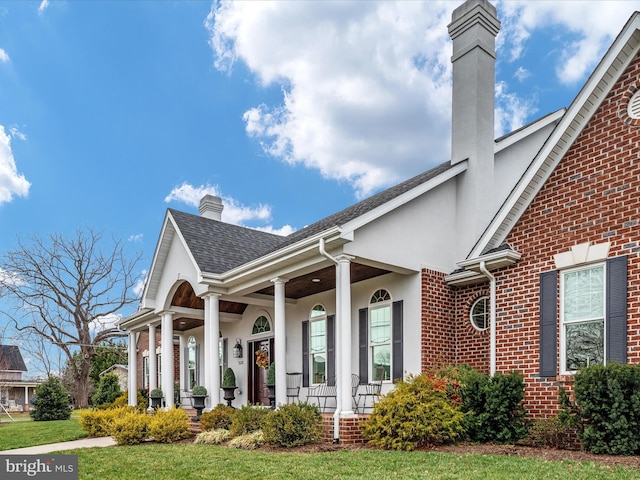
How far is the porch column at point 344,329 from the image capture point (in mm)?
10391

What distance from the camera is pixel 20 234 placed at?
3231 cm

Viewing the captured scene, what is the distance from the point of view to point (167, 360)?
15.8 metres

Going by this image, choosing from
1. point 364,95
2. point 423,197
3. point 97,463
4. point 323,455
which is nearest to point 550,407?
point 323,455

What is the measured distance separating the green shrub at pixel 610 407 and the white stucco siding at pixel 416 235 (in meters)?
4.20

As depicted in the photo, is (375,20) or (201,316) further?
(201,316)

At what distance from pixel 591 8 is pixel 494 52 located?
2.26 m

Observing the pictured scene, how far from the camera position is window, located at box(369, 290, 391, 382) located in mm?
12102

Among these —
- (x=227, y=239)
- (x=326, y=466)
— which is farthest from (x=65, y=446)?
(x=326, y=466)

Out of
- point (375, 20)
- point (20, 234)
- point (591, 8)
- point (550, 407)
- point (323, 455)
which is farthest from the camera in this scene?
point (20, 234)

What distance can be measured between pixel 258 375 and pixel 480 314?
7.43 metres

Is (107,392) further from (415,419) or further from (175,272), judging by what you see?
(415,419)

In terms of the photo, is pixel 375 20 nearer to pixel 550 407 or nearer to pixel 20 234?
pixel 550 407

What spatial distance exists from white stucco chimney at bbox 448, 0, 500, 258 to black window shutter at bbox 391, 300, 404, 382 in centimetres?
184

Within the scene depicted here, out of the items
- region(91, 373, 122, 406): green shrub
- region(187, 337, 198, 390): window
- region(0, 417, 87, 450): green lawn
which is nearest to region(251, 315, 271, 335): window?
region(187, 337, 198, 390): window
